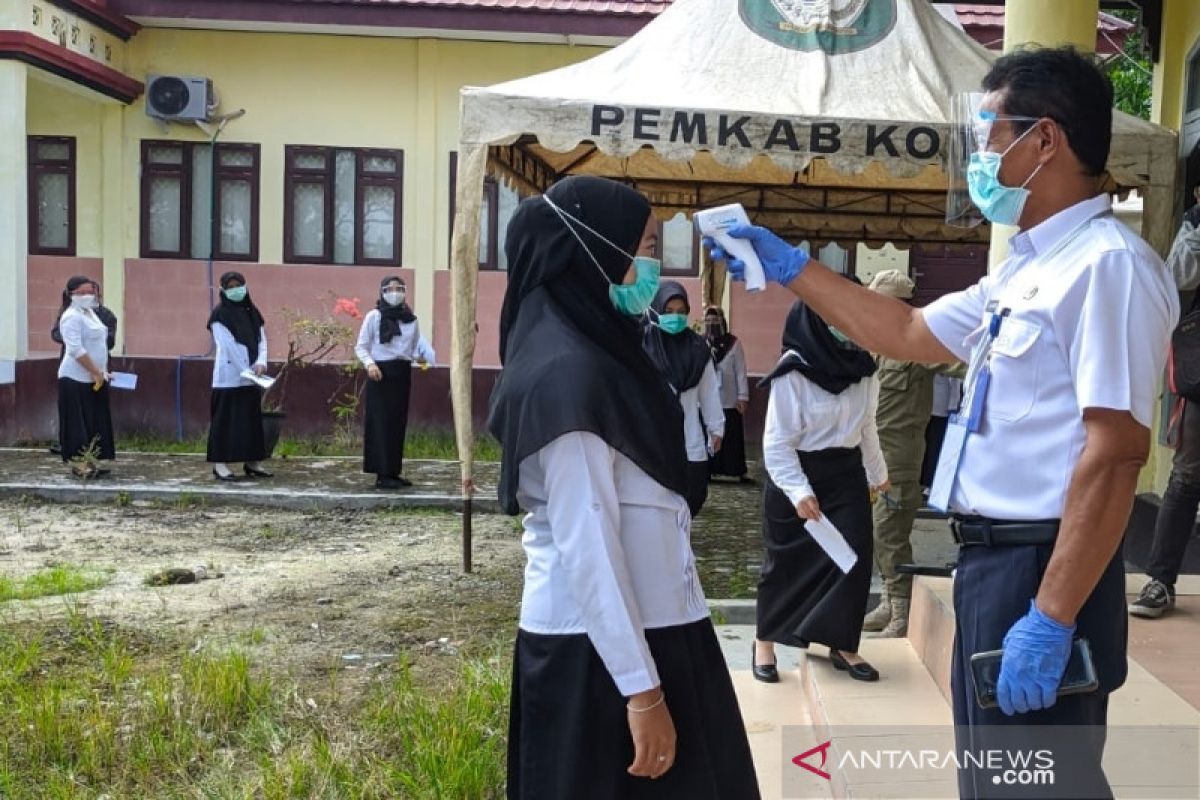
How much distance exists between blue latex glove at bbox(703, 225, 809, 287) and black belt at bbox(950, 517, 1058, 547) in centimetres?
64

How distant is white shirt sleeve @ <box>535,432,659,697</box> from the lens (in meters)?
2.34

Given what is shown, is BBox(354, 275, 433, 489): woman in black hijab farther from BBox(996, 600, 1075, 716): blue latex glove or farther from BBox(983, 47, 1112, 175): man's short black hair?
BBox(996, 600, 1075, 716): blue latex glove

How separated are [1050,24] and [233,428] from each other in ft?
25.8

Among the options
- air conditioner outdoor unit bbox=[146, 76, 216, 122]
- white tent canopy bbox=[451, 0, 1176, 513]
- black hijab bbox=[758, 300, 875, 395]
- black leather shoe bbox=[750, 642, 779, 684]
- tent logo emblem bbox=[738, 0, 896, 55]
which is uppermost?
air conditioner outdoor unit bbox=[146, 76, 216, 122]

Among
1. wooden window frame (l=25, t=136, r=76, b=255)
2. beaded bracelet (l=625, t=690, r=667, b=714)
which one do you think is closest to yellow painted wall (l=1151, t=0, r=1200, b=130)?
beaded bracelet (l=625, t=690, r=667, b=714)

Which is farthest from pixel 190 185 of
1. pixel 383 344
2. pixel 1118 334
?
pixel 1118 334

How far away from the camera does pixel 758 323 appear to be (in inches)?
597

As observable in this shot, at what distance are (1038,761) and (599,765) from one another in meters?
0.81

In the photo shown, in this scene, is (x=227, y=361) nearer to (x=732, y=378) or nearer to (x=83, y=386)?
(x=83, y=386)

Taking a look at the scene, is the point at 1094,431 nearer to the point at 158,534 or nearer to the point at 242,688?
the point at 242,688

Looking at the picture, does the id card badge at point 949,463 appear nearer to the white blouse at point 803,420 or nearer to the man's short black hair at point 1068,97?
the man's short black hair at point 1068,97

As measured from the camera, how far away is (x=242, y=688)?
470 centimetres

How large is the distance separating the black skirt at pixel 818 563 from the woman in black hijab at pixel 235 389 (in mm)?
7219

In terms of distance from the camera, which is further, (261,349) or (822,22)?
(261,349)
